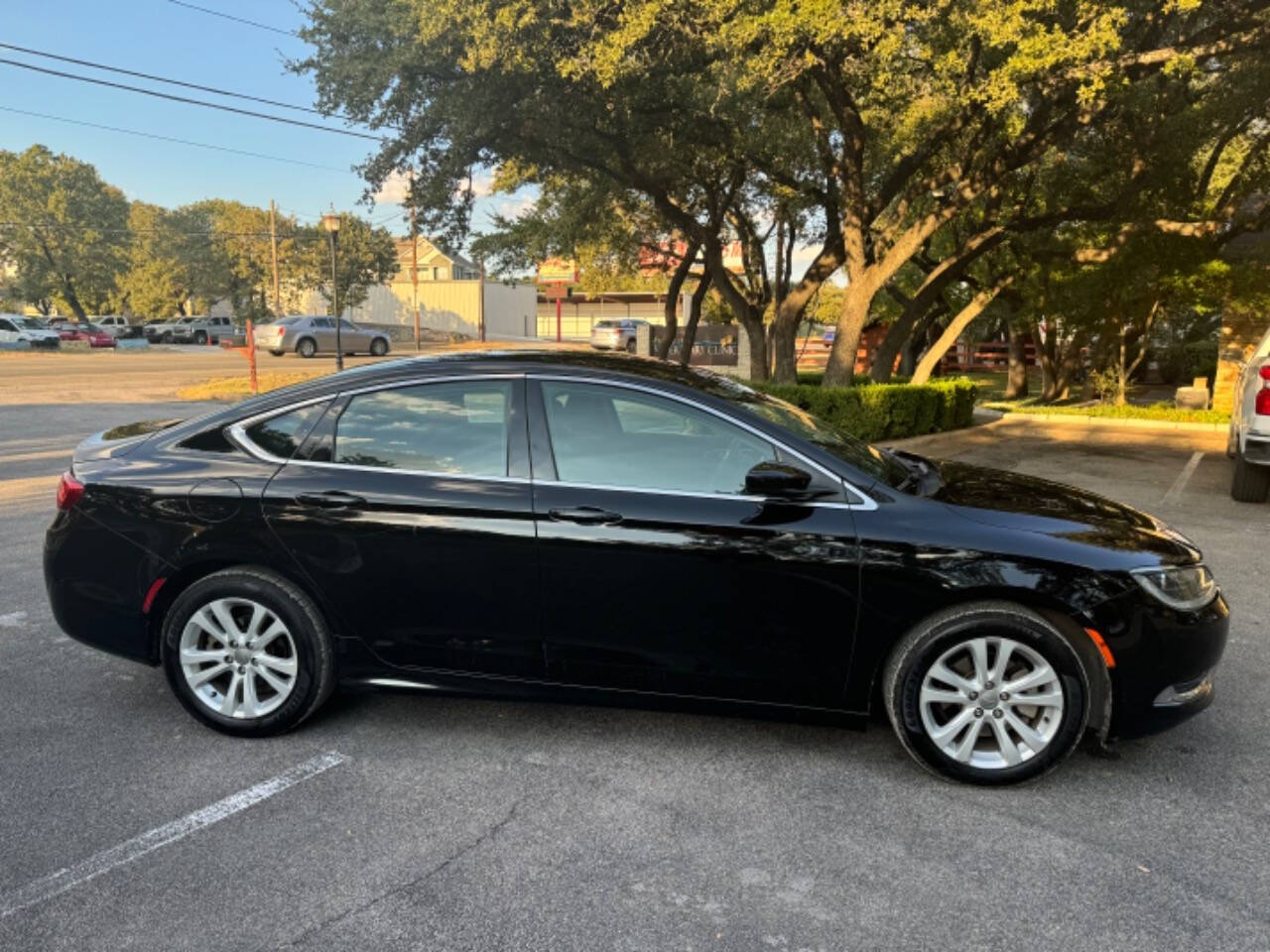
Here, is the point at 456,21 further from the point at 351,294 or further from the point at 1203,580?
the point at 351,294

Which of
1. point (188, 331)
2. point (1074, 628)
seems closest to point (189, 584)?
point (1074, 628)

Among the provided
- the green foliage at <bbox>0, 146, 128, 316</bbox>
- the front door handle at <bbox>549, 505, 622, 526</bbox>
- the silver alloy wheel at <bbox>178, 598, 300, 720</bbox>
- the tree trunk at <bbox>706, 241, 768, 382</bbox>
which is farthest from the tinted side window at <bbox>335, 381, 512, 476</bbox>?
the green foliage at <bbox>0, 146, 128, 316</bbox>

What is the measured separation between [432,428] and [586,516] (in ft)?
2.58

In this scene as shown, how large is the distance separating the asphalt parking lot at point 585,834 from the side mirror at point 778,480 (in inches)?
42.6

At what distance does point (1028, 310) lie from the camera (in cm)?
2020

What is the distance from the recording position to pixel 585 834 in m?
2.88

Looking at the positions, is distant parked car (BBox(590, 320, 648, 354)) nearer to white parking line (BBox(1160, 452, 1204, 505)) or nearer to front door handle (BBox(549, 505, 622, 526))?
white parking line (BBox(1160, 452, 1204, 505))

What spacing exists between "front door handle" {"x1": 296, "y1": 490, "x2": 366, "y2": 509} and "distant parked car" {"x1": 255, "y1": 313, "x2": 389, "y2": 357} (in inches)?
1219

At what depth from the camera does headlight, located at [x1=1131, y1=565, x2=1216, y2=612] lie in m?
3.09

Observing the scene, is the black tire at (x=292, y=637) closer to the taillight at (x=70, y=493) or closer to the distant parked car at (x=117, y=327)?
the taillight at (x=70, y=493)

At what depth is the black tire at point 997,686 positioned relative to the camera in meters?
3.06

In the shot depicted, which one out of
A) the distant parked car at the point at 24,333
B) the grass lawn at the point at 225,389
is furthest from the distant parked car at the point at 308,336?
the distant parked car at the point at 24,333

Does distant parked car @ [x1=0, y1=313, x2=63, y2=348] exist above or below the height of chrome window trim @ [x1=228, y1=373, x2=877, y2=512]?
above

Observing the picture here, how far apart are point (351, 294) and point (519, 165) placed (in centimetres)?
4330
